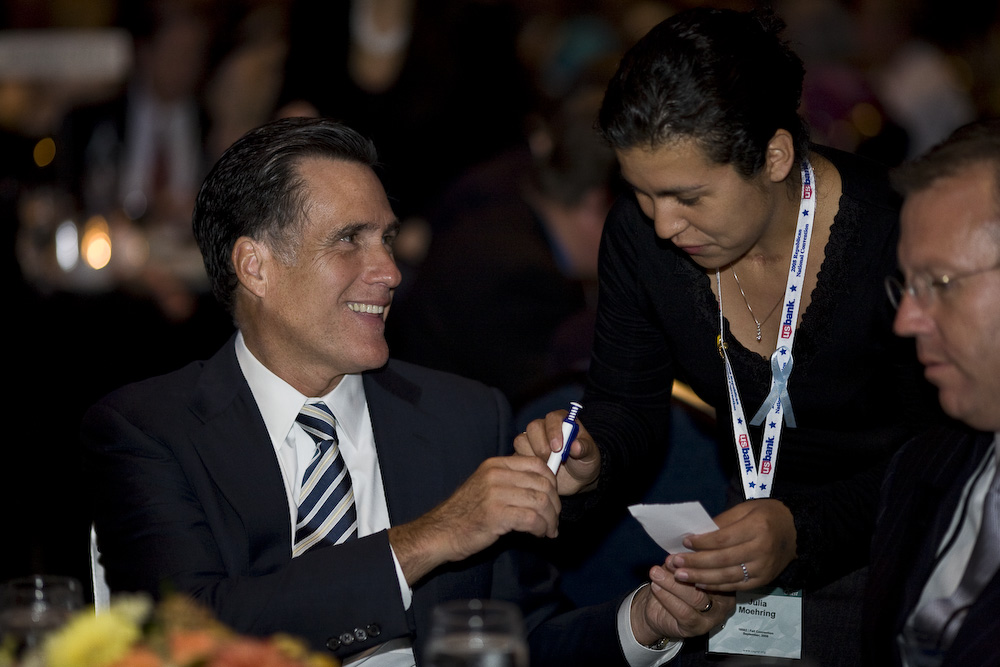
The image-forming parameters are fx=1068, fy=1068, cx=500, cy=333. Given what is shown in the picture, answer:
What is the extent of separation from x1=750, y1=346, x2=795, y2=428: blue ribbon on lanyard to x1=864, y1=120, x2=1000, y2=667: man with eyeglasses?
361 mm

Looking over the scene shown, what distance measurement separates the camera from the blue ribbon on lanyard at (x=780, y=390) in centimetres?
225

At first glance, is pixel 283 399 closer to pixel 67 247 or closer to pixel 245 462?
pixel 245 462

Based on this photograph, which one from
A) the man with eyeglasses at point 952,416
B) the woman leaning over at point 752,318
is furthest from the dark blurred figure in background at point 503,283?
the man with eyeglasses at point 952,416

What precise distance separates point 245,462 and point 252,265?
0.45 metres

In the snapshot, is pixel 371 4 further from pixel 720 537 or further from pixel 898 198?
pixel 720 537

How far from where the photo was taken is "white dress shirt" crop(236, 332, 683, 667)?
219cm

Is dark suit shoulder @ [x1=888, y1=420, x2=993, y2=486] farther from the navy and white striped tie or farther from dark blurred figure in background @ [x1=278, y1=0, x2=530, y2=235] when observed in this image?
dark blurred figure in background @ [x1=278, y1=0, x2=530, y2=235]

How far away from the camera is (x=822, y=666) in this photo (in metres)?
2.32

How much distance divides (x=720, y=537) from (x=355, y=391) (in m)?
0.90

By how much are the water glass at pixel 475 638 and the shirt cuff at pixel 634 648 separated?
104 cm

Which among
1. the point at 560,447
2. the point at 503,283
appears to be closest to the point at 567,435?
the point at 560,447

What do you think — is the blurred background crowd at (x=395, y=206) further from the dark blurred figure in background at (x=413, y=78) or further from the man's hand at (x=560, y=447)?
the man's hand at (x=560, y=447)

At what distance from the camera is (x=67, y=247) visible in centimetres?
503

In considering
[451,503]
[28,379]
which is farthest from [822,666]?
[28,379]
